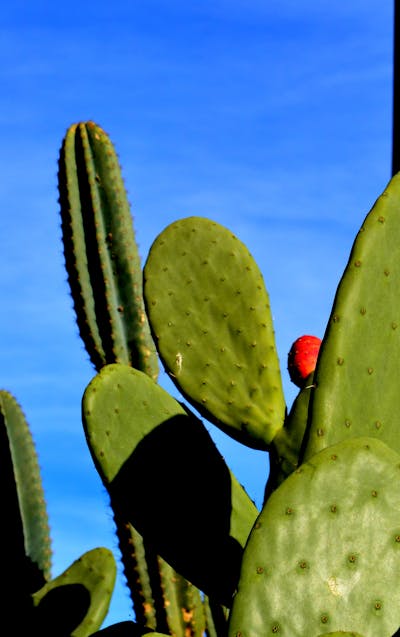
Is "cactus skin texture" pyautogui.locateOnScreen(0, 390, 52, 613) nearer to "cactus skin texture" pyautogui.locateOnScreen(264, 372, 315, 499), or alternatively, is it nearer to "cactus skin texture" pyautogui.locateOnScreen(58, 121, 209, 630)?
"cactus skin texture" pyautogui.locateOnScreen(58, 121, 209, 630)

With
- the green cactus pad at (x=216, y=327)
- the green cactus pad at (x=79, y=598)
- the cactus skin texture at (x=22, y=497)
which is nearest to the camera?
the green cactus pad at (x=216, y=327)

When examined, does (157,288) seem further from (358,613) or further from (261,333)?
(358,613)

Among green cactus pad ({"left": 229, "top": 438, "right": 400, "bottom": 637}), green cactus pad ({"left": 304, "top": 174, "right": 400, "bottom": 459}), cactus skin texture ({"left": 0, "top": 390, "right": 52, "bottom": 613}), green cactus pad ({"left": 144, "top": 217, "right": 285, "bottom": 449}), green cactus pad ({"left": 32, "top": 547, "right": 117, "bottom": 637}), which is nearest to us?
green cactus pad ({"left": 229, "top": 438, "right": 400, "bottom": 637})

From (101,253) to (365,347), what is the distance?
8.97 ft

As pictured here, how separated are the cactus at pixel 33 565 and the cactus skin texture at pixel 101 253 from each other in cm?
62

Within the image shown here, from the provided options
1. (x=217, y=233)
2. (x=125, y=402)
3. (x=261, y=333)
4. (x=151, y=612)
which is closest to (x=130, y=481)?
(x=125, y=402)

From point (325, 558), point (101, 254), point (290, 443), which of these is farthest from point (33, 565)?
point (325, 558)

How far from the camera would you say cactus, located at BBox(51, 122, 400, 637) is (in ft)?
7.45

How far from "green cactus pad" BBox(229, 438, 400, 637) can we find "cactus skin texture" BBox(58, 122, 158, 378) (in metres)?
2.72

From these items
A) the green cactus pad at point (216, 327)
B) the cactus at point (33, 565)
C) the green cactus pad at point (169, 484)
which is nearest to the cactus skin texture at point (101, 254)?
the cactus at point (33, 565)

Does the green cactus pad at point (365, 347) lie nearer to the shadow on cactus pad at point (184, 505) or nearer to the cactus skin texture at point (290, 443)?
the cactus skin texture at point (290, 443)

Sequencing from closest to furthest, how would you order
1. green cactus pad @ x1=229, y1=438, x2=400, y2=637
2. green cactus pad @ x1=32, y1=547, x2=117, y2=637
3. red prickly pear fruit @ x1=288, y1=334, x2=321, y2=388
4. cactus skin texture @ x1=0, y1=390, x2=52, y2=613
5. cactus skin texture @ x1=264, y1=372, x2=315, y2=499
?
green cactus pad @ x1=229, y1=438, x2=400, y2=637 → cactus skin texture @ x1=264, y1=372, x2=315, y2=499 → red prickly pear fruit @ x1=288, y1=334, x2=321, y2=388 → green cactus pad @ x1=32, y1=547, x2=117, y2=637 → cactus skin texture @ x1=0, y1=390, x2=52, y2=613

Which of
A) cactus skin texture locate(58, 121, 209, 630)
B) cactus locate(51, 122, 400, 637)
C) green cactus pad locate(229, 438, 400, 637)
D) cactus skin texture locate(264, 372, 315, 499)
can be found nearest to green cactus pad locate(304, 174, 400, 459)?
cactus locate(51, 122, 400, 637)

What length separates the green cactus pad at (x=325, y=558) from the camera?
2.26m
